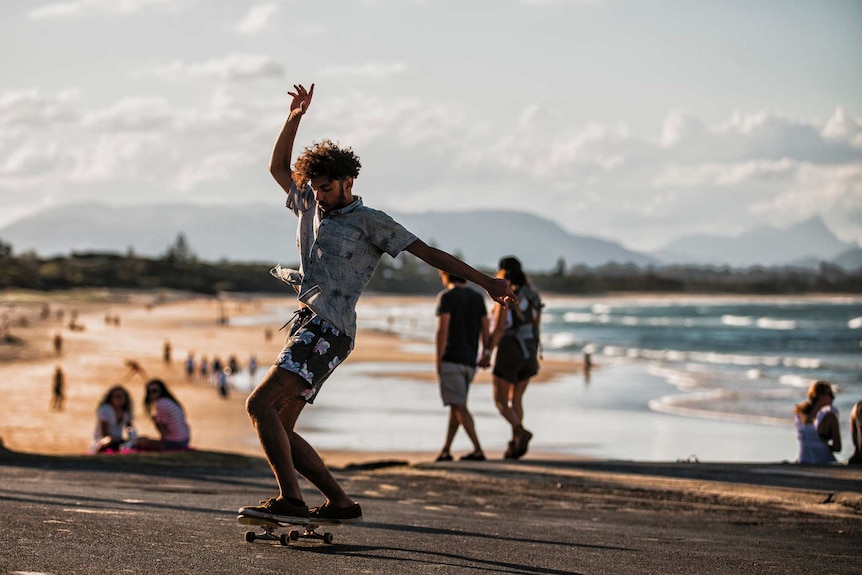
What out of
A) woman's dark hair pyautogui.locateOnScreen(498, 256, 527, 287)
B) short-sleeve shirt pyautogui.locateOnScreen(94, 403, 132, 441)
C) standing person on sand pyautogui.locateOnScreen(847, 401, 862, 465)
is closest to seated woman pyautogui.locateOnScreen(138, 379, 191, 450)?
short-sleeve shirt pyautogui.locateOnScreen(94, 403, 132, 441)

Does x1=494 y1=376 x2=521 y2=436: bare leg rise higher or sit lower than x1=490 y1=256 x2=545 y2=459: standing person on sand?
lower

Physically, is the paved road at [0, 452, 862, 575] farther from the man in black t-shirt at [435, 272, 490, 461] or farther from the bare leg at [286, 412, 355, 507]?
the man in black t-shirt at [435, 272, 490, 461]

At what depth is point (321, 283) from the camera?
5383mm

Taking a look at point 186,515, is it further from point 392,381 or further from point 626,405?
point 392,381

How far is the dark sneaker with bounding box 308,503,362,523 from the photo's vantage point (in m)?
5.64

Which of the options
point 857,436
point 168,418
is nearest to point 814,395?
point 857,436

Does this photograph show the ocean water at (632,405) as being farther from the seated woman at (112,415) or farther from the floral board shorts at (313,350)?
the floral board shorts at (313,350)

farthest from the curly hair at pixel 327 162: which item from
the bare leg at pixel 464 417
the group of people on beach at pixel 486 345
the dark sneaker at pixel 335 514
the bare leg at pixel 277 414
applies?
the bare leg at pixel 464 417

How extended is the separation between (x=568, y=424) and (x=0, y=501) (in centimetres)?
1908

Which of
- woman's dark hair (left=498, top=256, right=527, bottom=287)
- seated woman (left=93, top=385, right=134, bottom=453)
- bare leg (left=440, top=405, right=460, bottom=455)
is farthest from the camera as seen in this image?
seated woman (left=93, top=385, right=134, bottom=453)

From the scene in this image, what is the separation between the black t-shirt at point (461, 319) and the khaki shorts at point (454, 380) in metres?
0.06

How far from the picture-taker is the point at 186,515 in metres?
6.95

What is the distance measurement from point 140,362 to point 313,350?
4335 centimetres

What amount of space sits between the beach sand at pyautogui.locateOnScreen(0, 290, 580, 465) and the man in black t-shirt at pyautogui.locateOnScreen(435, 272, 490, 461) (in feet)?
21.9
